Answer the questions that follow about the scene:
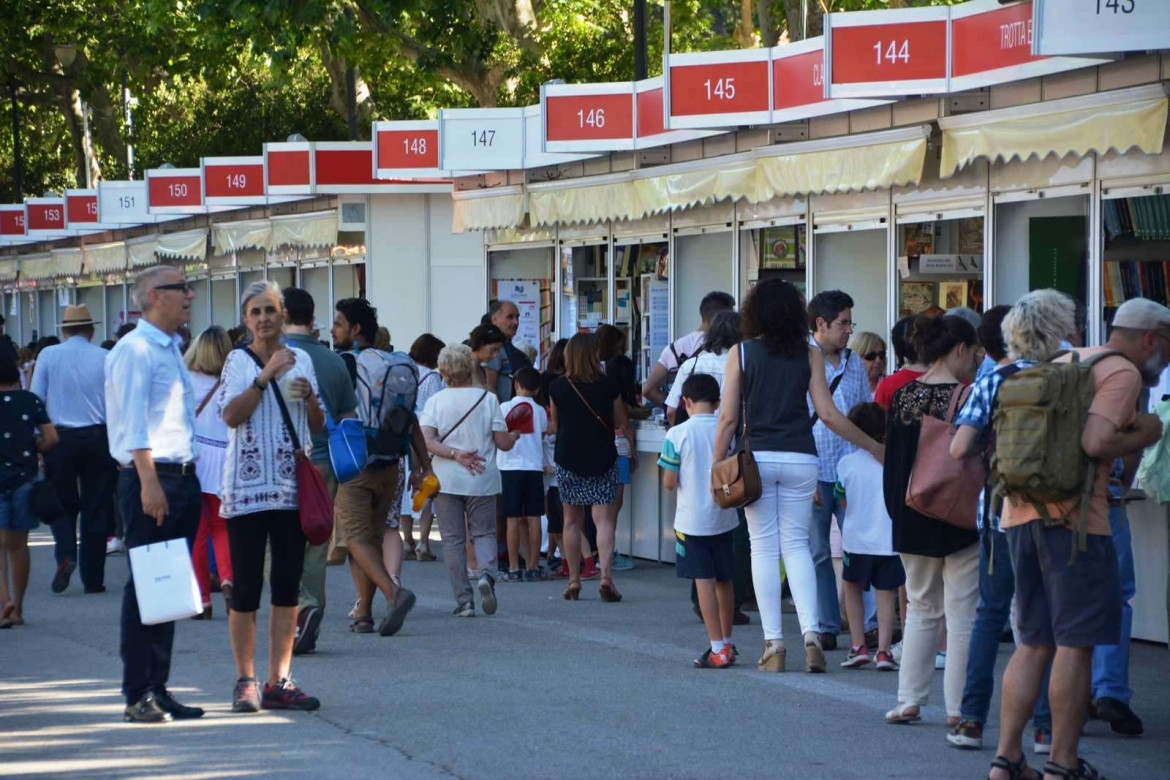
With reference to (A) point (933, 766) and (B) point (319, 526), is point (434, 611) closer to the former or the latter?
(B) point (319, 526)

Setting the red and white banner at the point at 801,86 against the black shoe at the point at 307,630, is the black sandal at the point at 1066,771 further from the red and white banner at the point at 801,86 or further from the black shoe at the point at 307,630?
the red and white banner at the point at 801,86

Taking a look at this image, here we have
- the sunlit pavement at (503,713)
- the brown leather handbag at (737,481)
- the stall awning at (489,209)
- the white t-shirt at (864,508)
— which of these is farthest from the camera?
the stall awning at (489,209)

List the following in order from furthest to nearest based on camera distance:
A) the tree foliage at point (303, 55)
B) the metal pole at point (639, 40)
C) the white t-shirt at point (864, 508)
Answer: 1. the tree foliage at point (303, 55)
2. the metal pole at point (639, 40)
3. the white t-shirt at point (864, 508)

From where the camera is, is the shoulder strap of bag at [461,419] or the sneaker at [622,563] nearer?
the shoulder strap of bag at [461,419]

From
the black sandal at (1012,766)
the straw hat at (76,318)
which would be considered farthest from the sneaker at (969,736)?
the straw hat at (76,318)

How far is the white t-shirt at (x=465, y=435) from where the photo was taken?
423 inches

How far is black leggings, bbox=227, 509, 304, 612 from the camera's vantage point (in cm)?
753

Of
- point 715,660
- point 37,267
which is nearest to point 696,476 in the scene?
point 715,660

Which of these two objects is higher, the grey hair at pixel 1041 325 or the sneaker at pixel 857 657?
the grey hair at pixel 1041 325

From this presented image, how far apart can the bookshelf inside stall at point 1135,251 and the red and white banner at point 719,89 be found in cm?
282

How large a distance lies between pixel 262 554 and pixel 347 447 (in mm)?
1802

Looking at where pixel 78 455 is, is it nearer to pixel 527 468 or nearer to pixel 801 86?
pixel 527 468

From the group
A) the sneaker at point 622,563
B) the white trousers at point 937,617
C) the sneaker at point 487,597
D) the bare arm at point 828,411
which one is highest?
the bare arm at point 828,411

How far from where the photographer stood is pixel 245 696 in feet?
25.1
